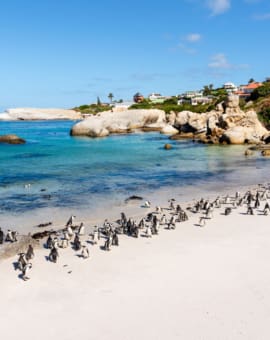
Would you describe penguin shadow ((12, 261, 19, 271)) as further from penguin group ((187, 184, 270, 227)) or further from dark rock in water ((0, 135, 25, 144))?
dark rock in water ((0, 135, 25, 144))

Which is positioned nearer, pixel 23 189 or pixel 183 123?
pixel 23 189

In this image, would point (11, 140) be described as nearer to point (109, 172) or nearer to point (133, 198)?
point (109, 172)

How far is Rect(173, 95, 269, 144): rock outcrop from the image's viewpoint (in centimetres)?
5816

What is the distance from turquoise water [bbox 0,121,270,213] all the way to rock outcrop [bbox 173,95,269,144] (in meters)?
4.42

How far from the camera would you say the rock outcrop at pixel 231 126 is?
191 feet

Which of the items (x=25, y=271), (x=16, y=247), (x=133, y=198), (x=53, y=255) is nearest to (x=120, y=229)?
(x=53, y=255)

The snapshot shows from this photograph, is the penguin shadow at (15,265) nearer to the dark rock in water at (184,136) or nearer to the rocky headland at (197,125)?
the rocky headland at (197,125)

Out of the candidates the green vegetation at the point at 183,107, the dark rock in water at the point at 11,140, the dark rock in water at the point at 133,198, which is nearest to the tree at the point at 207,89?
the green vegetation at the point at 183,107

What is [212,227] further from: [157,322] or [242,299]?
[157,322]

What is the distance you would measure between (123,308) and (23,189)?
19594 mm

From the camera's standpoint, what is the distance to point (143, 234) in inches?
701

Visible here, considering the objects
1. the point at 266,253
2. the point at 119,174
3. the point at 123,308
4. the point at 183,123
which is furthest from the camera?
the point at 183,123

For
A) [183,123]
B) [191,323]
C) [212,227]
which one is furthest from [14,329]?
[183,123]

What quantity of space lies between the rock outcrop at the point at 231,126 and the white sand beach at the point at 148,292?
42.8 m
